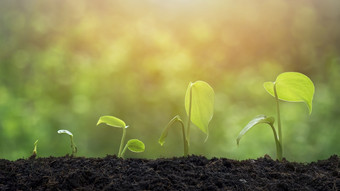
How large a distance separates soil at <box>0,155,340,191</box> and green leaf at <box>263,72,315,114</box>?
0.20 metres

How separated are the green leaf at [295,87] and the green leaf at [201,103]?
0.64 ft

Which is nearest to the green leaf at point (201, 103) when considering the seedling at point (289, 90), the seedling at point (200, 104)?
the seedling at point (200, 104)

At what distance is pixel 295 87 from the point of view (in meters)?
1.16

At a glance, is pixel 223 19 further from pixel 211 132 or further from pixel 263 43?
pixel 211 132

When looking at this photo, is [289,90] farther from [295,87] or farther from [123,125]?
[123,125]

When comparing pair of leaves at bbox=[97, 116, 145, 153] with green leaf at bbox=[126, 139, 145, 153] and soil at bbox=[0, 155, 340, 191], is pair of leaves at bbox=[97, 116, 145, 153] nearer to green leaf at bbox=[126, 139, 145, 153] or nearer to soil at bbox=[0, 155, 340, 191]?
green leaf at bbox=[126, 139, 145, 153]

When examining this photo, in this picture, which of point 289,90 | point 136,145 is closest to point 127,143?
point 136,145

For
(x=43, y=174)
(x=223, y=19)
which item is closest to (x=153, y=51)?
(x=223, y=19)

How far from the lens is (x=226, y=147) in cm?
222

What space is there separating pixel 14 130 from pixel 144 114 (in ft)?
2.54

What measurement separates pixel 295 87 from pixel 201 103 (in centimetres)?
29

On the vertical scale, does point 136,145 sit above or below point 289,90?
below

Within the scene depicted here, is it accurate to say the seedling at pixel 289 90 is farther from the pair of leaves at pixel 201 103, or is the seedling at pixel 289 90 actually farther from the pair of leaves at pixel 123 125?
the pair of leaves at pixel 123 125

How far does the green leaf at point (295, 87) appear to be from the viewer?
1139 millimetres
